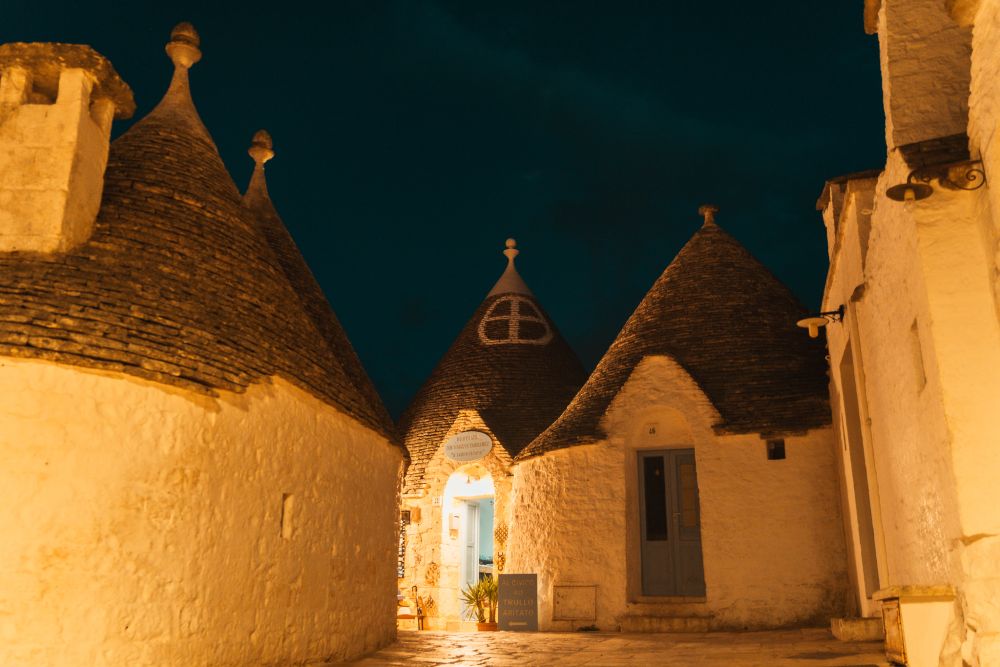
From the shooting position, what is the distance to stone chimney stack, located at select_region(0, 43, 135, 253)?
25.2 ft

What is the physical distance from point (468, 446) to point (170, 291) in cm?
1153

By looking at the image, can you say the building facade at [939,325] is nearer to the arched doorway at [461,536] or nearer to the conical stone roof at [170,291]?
the conical stone roof at [170,291]

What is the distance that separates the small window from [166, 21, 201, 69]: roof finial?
9.39 meters

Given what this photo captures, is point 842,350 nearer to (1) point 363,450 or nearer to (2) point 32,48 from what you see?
(1) point 363,450

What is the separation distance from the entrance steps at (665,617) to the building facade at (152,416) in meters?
3.95

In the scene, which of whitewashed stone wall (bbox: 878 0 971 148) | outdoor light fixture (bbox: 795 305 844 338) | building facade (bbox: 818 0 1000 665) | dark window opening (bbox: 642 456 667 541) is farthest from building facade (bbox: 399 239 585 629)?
whitewashed stone wall (bbox: 878 0 971 148)

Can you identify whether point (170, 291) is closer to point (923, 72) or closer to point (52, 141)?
point (52, 141)

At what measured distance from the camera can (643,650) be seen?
32.5ft

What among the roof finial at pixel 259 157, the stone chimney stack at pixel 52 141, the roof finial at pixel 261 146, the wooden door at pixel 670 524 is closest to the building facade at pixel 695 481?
the wooden door at pixel 670 524

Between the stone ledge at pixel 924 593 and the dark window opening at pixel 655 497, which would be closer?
the stone ledge at pixel 924 593

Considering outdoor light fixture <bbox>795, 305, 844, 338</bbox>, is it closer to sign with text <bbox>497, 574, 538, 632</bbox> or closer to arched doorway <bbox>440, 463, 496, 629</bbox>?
sign with text <bbox>497, 574, 538, 632</bbox>

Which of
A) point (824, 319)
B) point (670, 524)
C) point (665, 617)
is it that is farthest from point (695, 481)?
point (824, 319)

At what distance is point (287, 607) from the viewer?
334 inches

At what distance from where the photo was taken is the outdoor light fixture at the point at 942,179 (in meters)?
5.40
